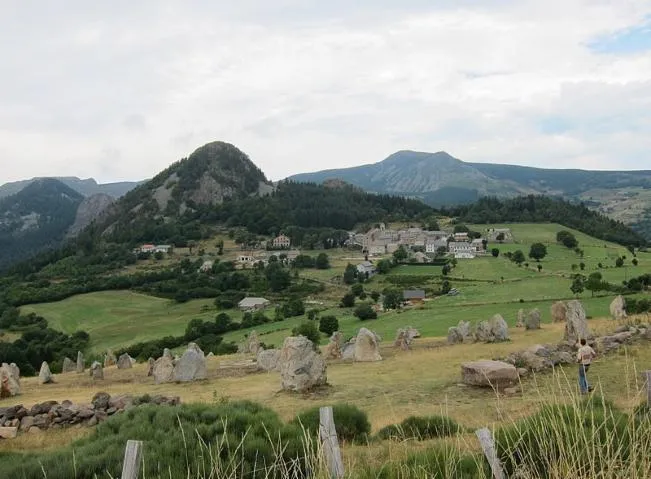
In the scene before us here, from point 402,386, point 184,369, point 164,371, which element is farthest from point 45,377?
point 402,386

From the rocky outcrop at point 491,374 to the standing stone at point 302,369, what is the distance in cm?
484

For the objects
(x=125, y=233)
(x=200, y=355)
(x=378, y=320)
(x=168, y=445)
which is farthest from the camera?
(x=125, y=233)

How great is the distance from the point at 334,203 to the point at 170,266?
72.8 metres

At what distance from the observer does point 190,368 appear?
75.1ft

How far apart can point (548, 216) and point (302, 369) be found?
137983 millimetres

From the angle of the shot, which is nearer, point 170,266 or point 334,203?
point 170,266

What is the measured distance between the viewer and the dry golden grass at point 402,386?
13.9m

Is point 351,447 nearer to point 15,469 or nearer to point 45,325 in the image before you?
point 15,469

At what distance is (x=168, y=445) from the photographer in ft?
27.1

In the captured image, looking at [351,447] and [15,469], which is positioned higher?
[15,469]

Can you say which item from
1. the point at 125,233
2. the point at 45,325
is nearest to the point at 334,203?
the point at 125,233

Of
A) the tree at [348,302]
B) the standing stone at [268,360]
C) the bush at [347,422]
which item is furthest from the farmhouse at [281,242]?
the bush at [347,422]

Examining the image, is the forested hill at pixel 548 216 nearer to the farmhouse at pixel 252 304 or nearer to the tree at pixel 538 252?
the tree at pixel 538 252

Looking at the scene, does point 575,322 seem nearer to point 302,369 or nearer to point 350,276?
point 302,369
